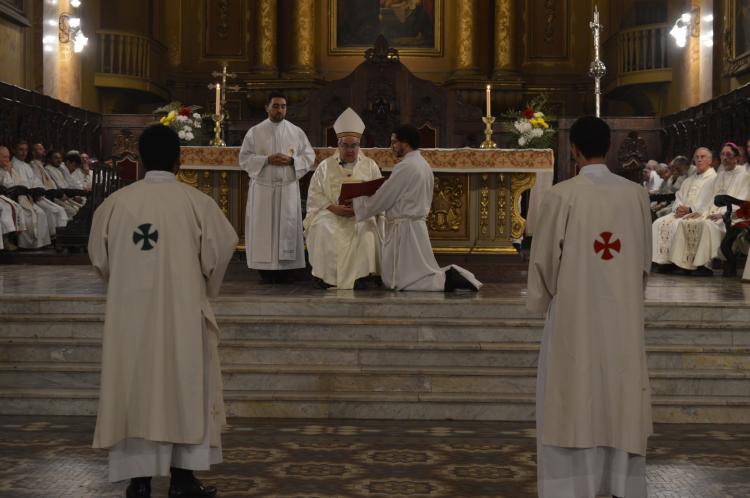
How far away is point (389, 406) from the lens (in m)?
6.40

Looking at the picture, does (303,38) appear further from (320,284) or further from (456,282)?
(456,282)

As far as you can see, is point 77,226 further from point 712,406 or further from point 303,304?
point 712,406

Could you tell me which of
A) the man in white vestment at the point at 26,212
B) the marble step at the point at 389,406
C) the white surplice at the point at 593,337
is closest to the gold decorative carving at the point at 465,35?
the man in white vestment at the point at 26,212

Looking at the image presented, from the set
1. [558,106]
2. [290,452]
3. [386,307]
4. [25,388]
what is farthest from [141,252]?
[558,106]

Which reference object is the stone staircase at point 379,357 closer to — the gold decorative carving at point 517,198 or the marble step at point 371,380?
the marble step at point 371,380

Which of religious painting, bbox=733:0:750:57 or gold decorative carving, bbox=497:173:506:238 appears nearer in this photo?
gold decorative carving, bbox=497:173:506:238

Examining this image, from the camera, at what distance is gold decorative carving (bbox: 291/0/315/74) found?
61.8 feet

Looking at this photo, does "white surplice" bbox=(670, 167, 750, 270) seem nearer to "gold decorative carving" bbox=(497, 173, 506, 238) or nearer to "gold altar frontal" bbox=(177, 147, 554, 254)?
"gold altar frontal" bbox=(177, 147, 554, 254)

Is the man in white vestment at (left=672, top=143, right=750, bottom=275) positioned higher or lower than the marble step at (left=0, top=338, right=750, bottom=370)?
higher

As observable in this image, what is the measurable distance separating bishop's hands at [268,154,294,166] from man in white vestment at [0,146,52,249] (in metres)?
4.78

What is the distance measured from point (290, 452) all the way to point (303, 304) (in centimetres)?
199

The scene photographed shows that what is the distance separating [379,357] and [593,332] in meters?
2.67

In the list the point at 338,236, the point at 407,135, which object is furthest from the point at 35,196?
the point at 407,135

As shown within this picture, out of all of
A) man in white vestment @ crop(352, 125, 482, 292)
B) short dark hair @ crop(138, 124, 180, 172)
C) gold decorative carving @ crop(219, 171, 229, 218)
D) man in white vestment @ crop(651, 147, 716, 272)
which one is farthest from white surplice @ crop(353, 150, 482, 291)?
short dark hair @ crop(138, 124, 180, 172)
